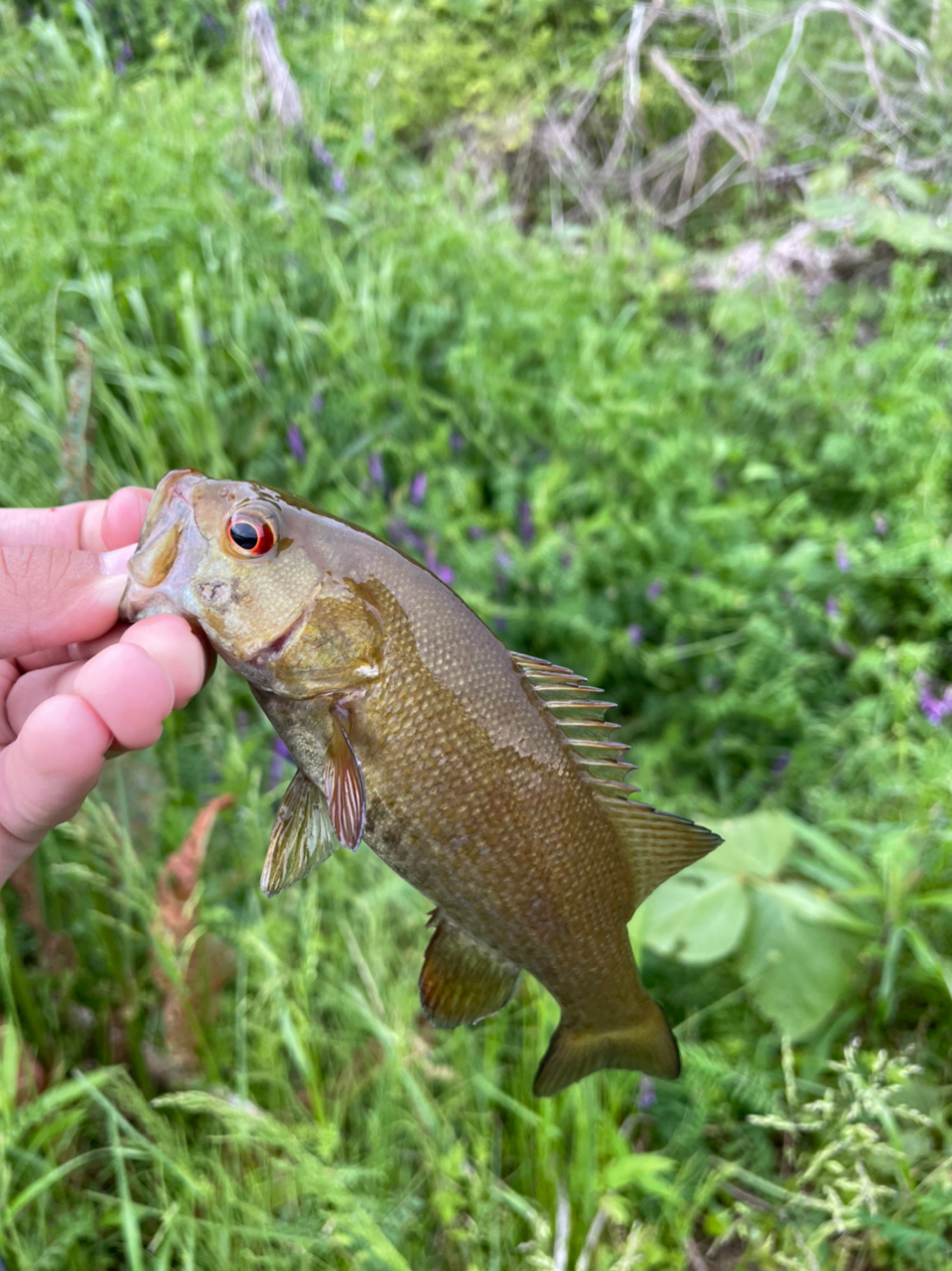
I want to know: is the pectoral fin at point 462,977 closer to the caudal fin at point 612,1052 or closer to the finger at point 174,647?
the caudal fin at point 612,1052

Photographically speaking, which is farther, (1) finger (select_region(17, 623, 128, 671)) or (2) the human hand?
(1) finger (select_region(17, 623, 128, 671))

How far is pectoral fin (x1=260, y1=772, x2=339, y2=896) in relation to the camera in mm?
1056

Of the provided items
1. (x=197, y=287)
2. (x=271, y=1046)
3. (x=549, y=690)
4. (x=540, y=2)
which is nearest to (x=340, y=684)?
(x=549, y=690)

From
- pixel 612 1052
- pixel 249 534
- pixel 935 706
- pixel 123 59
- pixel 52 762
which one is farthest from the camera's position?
pixel 123 59

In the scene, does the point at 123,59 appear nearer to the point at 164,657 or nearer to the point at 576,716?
the point at 164,657

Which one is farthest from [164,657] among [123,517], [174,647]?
[123,517]

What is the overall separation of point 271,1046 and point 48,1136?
444 millimetres

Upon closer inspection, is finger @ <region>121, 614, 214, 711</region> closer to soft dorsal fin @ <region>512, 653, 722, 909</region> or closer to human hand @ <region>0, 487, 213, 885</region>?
human hand @ <region>0, 487, 213, 885</region>

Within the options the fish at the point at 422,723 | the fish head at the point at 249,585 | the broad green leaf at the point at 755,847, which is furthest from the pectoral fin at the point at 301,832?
the broad green leaf at the point at 755,847

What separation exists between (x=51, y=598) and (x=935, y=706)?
212cm

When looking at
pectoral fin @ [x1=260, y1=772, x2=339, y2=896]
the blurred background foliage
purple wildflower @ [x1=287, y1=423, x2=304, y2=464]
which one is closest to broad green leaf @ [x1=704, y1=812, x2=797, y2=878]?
the blurred background foliage

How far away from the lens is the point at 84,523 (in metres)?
1.31

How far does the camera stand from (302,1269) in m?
1.48

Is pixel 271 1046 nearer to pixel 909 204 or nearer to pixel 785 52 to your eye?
pixel 909 204
